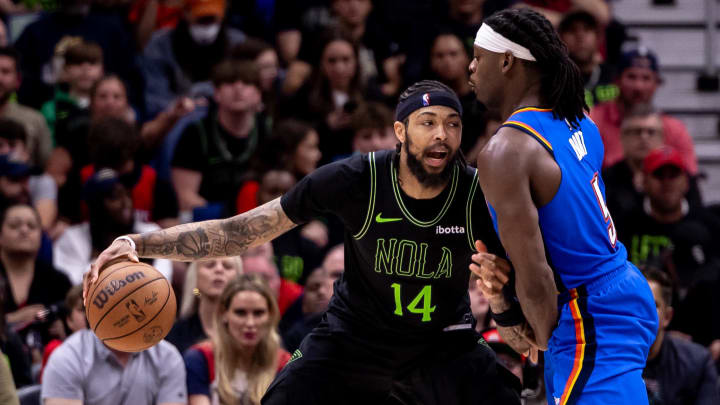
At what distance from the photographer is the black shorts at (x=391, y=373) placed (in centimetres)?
471

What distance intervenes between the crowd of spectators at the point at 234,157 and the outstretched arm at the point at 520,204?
263cm

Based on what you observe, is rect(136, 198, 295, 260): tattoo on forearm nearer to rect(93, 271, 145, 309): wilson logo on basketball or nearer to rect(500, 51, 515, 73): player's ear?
rect(93, 271, 145, 309): wilson logo on basketball

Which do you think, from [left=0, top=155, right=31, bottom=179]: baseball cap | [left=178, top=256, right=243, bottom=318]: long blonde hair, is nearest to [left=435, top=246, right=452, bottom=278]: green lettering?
[left=178, top=256, right=243, bottom=318]: long blonde hair

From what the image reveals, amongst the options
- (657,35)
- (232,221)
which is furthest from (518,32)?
(657,35)

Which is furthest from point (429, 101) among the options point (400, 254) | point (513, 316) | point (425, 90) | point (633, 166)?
point (633, 166)

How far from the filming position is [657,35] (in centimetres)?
1095

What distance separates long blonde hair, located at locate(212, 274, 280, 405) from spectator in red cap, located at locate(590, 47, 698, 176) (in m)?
3.81

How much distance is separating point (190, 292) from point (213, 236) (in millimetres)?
2413

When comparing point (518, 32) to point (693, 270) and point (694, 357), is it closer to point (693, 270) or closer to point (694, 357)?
point (694, 357)

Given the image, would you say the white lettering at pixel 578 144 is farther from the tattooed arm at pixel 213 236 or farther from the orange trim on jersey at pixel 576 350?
the tattooed arm at pixel 213 236

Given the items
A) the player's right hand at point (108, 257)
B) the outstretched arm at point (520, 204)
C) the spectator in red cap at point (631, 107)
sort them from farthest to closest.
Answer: the spectator in red cap at point (631, 107)
the player's right hand at point (108, 257)
the outstretched arm at point (520, 204)

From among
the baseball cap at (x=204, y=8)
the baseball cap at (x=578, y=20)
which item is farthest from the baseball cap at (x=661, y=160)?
the baseball cap at (x=204, y=8)

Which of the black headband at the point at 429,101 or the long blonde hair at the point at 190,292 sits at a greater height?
the black headband at the point at 429,101

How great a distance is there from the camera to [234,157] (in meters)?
8.52
